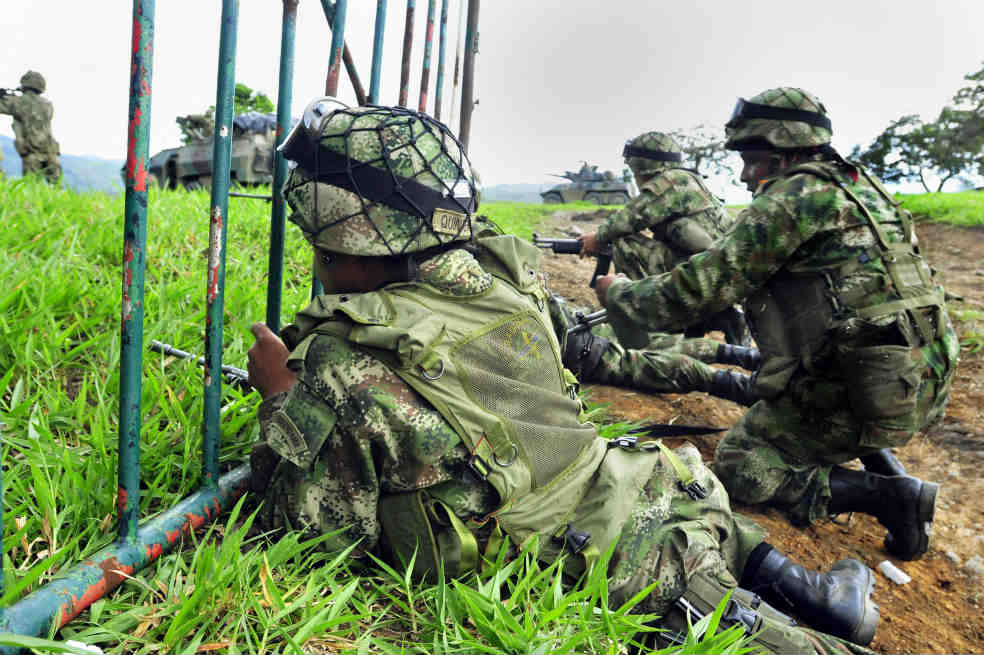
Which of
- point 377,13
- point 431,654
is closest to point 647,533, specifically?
point 431,654

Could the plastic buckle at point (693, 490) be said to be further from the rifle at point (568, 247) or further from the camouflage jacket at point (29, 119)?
the camouflage jacket at point (29, 119)

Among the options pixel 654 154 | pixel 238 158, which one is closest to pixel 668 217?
pixel 654 154

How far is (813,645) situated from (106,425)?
6.38 feet

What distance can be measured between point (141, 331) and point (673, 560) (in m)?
1.37

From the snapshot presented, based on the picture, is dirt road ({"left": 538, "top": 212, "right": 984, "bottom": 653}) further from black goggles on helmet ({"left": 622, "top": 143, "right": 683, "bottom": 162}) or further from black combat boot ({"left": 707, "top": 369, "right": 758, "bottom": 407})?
black goggles on helmet ({"left": 622, "top": 143, "right": 683, "bottom": 162})

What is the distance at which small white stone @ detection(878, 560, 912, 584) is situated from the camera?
2.57 meters

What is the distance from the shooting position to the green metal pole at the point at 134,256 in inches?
49.3

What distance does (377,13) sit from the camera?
2572mm

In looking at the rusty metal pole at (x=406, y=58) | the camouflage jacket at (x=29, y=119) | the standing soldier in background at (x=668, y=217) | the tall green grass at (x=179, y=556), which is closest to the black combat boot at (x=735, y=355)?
the standing soldier in background at (x=668, y=217)

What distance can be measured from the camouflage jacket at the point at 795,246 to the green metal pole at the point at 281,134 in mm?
1842

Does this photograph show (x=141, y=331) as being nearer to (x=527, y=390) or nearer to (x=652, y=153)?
(x=527, y=390)

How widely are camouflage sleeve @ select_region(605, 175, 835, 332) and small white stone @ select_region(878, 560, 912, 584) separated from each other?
123 centimetres

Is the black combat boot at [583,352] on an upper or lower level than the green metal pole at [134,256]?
lower

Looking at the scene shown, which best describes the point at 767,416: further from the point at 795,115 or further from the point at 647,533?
the point at 647,533
